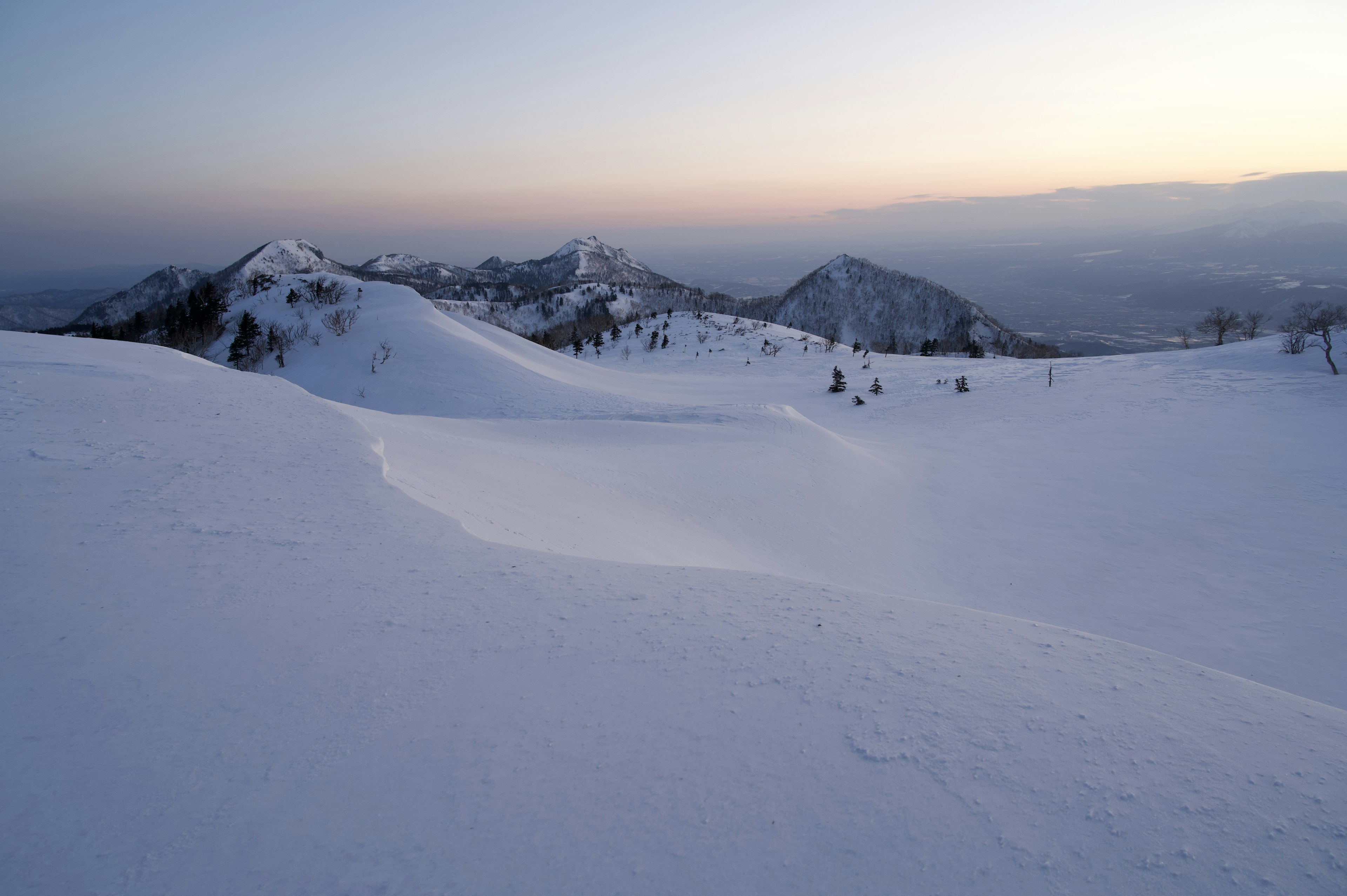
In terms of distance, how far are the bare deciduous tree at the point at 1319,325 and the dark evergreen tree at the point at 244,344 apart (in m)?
40.2

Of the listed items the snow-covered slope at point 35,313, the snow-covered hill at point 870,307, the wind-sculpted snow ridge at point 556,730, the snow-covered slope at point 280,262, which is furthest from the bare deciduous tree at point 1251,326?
the snow-covered slope at point 35,313

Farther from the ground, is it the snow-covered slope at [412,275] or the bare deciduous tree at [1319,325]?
the snow-covered slope at [412,275]

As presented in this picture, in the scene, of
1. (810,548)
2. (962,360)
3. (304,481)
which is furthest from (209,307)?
(962,360)

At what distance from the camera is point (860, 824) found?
2482 millimetres

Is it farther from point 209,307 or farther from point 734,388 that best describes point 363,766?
point 209,307

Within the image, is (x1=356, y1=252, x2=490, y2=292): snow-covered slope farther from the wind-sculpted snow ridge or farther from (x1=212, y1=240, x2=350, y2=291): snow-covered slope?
the wind-sculpted snow ridge

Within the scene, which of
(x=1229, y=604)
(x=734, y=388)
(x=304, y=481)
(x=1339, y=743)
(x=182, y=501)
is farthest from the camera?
(x=734, y=388)

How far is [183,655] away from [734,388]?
25.4 metres

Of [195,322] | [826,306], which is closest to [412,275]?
[826,306]

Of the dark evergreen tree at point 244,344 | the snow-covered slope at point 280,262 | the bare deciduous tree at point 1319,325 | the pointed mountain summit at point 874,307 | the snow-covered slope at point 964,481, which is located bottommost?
the snow-covered slope at point 964,481

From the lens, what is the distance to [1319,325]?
20.0 metres

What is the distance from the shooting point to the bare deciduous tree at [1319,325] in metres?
19.5

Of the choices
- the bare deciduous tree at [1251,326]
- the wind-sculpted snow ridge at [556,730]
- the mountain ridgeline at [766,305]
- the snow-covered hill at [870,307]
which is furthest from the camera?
the snow-covered hill at [870,307]

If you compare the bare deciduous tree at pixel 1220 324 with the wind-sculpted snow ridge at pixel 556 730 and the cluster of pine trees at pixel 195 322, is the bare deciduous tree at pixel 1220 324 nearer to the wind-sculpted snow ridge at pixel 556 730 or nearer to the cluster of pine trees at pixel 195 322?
the wind-sculpted snow ridge at pixel 556 730
